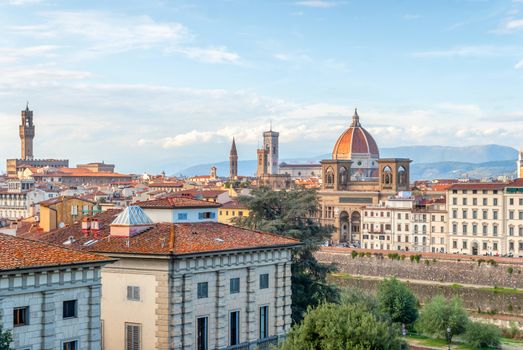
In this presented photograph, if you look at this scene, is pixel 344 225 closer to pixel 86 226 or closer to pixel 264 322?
pixel 264 322

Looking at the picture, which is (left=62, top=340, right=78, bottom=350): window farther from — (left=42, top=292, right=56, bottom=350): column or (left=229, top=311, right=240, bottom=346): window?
(left=229, top=311, right=240, bottom=346): window

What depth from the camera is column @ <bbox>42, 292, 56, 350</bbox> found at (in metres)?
27.7

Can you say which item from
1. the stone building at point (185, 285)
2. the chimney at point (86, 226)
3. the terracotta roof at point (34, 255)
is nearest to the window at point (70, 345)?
the terracotta roof at point (34, 255)

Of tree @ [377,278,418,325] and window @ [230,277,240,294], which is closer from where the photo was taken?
window @ [230,277,240,294]

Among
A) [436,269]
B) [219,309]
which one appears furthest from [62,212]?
[436,269]

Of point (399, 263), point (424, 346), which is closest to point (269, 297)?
point (424, 346)

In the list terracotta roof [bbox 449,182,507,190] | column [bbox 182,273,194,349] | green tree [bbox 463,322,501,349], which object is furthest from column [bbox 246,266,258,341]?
terracotta roof [bbox 449,182,507,190]

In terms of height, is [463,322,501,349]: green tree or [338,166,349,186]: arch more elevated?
[338,166,349,186]: arch

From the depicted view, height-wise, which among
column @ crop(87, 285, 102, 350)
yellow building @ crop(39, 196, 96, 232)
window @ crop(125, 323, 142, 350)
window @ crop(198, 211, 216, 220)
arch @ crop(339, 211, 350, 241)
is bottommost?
arch @ crop(339, 211, 350, 241)

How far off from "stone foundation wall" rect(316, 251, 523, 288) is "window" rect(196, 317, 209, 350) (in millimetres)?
48249

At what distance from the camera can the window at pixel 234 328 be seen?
35812 millimetres

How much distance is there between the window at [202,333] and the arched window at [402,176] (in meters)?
98.9

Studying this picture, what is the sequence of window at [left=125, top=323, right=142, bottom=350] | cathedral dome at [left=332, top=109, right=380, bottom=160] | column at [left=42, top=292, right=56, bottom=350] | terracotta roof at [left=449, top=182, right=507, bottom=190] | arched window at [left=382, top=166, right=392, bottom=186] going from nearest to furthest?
column at [left=42, top=292, right=56, bottom=350], window at [left=125, top=323, right=142, bottom=350], terracotta roof at [left=449, top=182, right=507, bottom=190], arched window at [left=382, top=166, right=392, bottom=186], cathedral dome at [left=332, top=109, right=380, bottom=160]

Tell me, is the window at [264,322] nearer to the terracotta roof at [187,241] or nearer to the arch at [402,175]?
the terracotta roof at [187,241]
